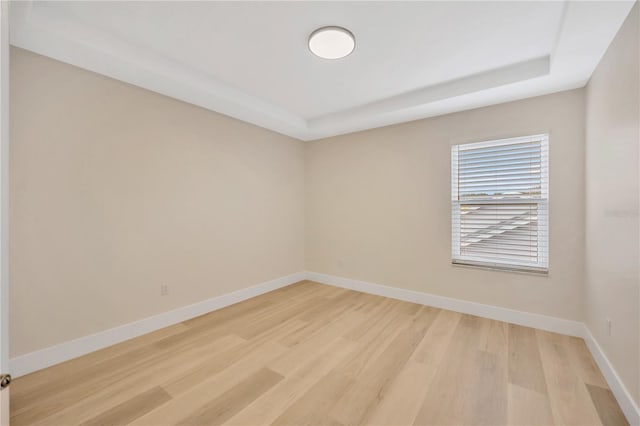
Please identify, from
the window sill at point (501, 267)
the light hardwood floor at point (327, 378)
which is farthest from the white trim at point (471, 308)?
the window sill at point (501, 267)

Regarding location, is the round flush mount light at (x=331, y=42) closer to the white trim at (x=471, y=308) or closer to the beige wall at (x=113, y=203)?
the beige wall at (x=113, y=203)

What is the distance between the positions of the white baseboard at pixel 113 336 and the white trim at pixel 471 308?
159cm

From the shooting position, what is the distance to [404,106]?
3.20m

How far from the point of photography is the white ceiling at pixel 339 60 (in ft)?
6.08

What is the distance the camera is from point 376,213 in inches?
158

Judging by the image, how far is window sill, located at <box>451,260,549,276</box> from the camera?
2861 mm

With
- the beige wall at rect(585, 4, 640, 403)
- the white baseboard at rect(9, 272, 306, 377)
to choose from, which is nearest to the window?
the beige wall at rect(585, 4, 640, 403)

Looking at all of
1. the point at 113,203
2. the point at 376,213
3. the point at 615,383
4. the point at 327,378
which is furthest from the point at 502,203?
the point at 113,203

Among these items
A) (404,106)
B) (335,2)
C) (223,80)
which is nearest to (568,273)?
(404,106)

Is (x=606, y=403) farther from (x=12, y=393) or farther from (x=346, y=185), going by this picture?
(x=12, y=393)

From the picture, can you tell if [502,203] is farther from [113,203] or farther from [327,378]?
[113,203]

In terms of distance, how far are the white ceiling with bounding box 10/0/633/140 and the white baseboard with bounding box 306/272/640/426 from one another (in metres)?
2.32

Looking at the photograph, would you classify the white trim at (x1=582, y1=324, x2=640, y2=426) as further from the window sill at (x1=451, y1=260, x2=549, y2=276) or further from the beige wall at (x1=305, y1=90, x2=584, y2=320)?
the window sill at (x1=451, y1=260, x2=549, y2=276)

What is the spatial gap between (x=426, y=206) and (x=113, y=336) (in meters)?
3.68
